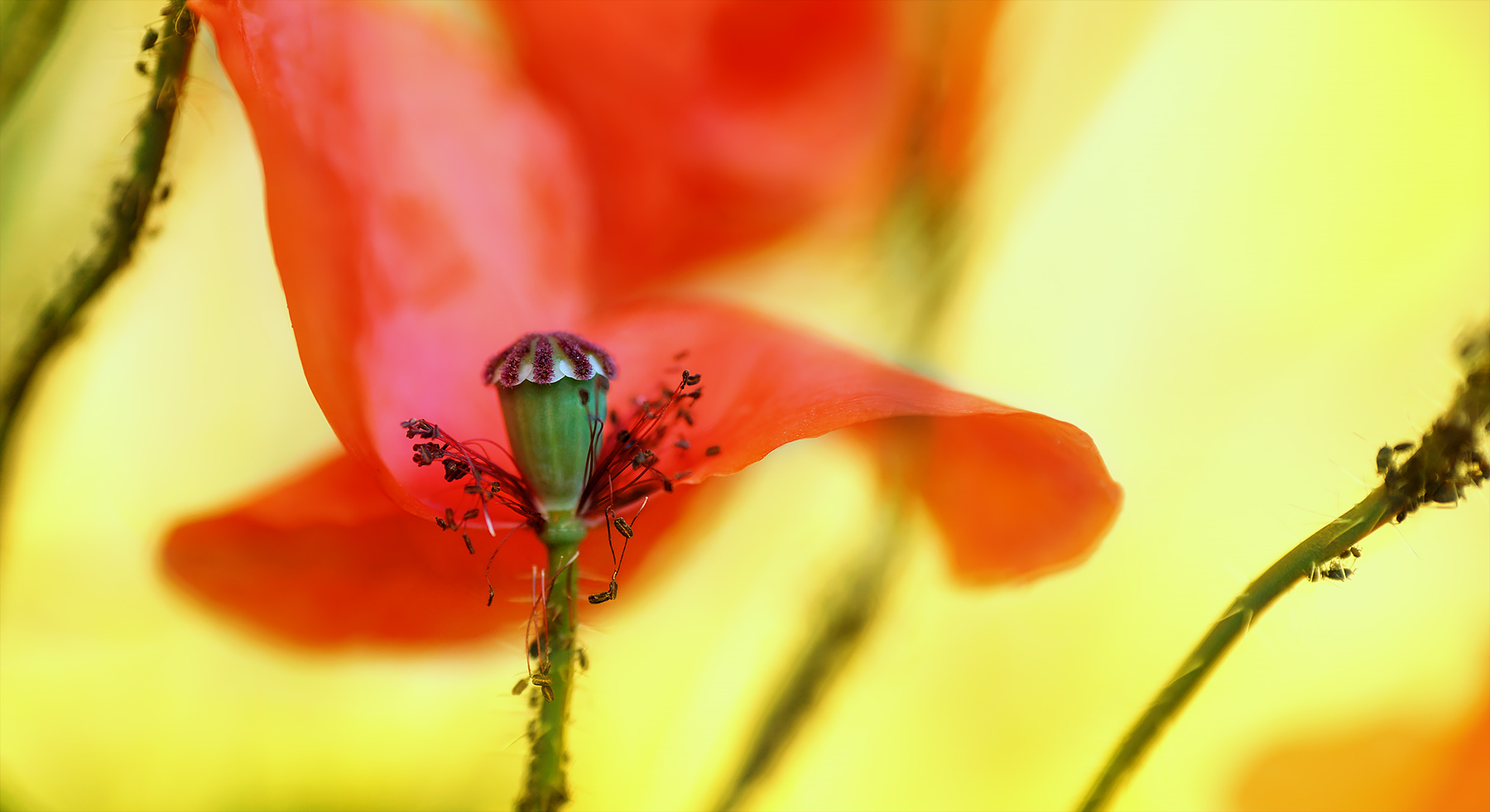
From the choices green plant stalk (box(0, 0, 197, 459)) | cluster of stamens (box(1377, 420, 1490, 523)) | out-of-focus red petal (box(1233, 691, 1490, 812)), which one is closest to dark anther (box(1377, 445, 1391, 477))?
cluster of stamens (box(1377, 420, 1490, 523))

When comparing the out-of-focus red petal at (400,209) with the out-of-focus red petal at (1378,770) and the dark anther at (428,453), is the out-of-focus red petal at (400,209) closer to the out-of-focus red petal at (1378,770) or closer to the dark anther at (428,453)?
the dark anther at (428,453)

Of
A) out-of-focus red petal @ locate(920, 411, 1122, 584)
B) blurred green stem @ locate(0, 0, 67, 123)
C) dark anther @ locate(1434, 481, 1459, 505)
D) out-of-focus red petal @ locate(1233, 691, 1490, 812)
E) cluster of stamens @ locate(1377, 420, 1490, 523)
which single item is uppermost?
blurred green stem @ locate(0, 0, 67, 123)

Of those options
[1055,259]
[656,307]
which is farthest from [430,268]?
[1055,259]

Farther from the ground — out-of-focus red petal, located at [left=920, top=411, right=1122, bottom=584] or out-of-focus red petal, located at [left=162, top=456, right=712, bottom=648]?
out-of-focus red petal, located at [left=162, top=456, right=712, bottom=648]

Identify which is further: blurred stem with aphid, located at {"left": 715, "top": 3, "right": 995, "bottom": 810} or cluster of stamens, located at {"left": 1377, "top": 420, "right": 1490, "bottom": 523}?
blurred stem with aphid, located at {"left": 715, "top": 3, "right": 995, "bottom": 810}

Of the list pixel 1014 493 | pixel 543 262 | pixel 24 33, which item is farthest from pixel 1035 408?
pixel 24 33

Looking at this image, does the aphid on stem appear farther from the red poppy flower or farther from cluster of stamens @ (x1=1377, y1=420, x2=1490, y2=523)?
cluster of stamens @ (x1=1377, y1=420, x2=1490, y2=523)

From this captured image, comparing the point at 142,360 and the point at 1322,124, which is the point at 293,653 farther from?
the point at 1322,124
